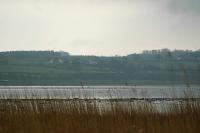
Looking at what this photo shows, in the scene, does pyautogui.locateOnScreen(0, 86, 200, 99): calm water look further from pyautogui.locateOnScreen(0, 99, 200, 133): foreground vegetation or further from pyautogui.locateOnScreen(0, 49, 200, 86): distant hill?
pyautogui.locateOnScreen(0, 49, 200, 86): distant hill

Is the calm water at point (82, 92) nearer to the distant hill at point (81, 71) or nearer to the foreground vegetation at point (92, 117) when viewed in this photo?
the foreground vegetation at point (92, 117)

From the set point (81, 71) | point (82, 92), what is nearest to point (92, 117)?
point (82, 92)

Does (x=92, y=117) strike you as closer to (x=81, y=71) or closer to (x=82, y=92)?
(x=82, y=92)

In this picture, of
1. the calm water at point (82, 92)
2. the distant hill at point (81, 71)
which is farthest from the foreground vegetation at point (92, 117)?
the distant hill at point (81, 71)

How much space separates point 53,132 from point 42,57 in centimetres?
13557

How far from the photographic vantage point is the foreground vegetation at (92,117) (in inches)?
532

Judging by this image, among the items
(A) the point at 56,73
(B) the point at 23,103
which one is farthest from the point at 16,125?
(A) the point at 56,73

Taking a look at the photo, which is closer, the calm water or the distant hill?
the calm water

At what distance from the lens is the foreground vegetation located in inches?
532

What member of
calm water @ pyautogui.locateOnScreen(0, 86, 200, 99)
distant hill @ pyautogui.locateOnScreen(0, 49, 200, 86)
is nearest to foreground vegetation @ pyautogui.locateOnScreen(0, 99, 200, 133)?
calm water @ pyautogui.locateOnScreen(0, 86, 200, 99)

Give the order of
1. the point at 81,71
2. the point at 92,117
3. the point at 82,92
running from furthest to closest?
the point at 81,71
the point at 82,92
the point at 92,117

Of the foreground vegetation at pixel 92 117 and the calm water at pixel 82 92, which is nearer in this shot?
the foreground vegetation at pixel 92 117

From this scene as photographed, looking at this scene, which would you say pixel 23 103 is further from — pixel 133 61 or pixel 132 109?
pixel 133 61

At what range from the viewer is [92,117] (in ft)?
48.3
